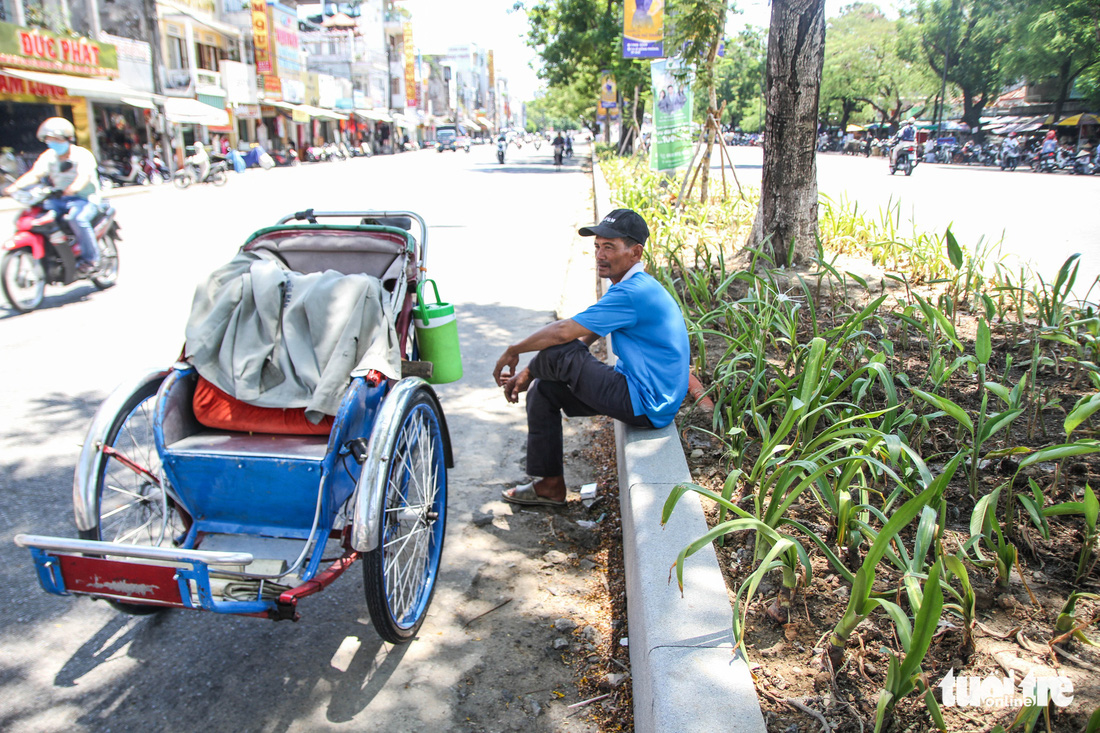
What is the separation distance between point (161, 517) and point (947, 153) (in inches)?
1612

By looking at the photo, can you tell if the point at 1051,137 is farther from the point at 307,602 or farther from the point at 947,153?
the point at 307,602

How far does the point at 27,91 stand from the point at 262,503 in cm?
2469

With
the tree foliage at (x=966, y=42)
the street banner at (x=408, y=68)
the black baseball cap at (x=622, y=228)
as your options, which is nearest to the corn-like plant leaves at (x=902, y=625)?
the black baseball cap at (x=622, y=228)

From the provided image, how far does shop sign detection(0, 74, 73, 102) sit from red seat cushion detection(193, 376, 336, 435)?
23620 mm

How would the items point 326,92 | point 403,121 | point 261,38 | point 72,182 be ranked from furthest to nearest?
point 403,121 < point 326,92 < point 261,38 < point 72,182

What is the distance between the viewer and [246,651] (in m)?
2.58

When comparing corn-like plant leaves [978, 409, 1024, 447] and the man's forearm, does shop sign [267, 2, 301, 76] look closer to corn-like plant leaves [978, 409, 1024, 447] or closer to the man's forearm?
the man's forearm

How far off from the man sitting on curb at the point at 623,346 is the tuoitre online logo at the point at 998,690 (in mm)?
1614

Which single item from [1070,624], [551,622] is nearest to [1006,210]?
[1070,624]

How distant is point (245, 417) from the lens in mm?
2840

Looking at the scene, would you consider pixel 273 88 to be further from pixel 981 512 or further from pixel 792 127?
pixel 981 512

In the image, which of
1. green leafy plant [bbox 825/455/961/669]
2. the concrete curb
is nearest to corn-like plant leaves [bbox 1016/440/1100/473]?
green leafy plant [bbox 825/455/961/669]

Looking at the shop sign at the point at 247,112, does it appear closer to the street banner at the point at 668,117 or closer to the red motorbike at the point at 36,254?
the street banner at the point at 668,117

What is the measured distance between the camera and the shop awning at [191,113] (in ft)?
93.3
